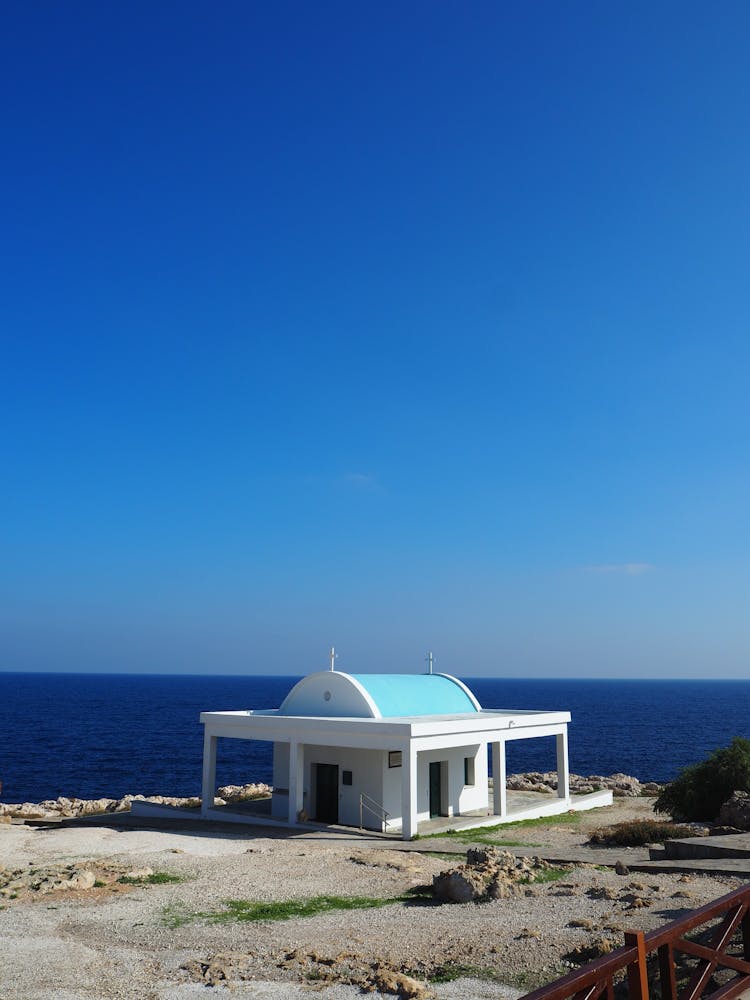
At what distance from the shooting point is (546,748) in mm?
84375

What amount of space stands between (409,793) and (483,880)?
9.60m

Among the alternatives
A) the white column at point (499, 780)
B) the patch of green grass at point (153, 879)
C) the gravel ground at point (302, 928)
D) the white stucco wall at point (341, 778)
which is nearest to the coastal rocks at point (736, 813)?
the gravel ground at point (302, 928)

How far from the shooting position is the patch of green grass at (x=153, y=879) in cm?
Result: 1891

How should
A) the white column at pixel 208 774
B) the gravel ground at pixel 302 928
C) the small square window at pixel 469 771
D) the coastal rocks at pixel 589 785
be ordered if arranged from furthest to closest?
1. the coastal rocks at pixel 589 785
2. the small square window at pixel 469 771
3. the white column at pixel 208 774
4. the gravel ground at pixel 302 928

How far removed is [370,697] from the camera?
29125 mm

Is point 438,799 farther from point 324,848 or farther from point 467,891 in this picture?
point 467,891

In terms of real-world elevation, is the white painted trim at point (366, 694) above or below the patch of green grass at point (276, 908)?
above

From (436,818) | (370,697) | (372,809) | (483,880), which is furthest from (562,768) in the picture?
(483,880)

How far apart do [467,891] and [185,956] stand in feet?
18.1

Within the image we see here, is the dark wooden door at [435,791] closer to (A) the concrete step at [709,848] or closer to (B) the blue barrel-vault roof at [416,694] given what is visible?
(B) the blue barrel-vault roof at [416,694]

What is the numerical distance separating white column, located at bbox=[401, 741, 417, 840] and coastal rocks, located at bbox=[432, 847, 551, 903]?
7.37 meters

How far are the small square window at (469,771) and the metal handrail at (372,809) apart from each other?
179 inches

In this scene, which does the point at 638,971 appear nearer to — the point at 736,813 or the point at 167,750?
the point at 736,813

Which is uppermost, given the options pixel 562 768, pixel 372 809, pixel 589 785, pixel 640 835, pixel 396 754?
pixel 396 754
